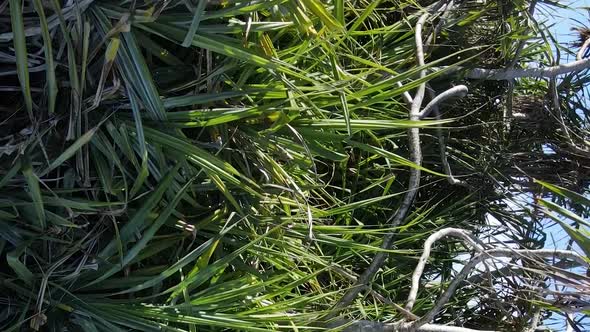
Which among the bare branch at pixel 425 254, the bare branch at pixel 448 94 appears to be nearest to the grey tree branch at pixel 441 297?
the bare branch at pixel 425 254

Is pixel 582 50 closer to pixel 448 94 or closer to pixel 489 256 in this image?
pixel 448 94

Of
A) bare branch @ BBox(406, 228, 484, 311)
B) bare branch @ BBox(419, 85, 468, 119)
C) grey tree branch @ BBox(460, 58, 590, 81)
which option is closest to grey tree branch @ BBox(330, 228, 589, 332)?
bare branch @ BBox(406, 228, 484, 311)

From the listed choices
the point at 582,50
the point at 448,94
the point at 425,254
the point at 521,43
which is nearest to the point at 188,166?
the point at 425,254

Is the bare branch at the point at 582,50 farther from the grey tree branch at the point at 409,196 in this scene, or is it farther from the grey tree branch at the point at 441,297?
the grey tree branch at the point at 441,297

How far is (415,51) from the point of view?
1.29 m

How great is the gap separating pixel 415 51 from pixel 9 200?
78 cm

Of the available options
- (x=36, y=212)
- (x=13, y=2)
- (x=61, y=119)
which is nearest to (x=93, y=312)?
(x=36, y=212)

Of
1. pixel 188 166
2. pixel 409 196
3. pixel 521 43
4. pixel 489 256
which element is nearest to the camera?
pixel 188 166

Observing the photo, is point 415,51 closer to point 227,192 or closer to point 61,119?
point 227,192

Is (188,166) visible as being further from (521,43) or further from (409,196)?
(521,43)

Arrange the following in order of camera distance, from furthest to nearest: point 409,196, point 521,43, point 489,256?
point 521,43 → point 409,196 → point 489,256

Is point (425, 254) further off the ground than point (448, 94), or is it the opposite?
point (448, 94)

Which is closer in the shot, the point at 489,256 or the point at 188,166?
the point at 188,166

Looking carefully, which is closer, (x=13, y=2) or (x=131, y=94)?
(x=13, y=2)
